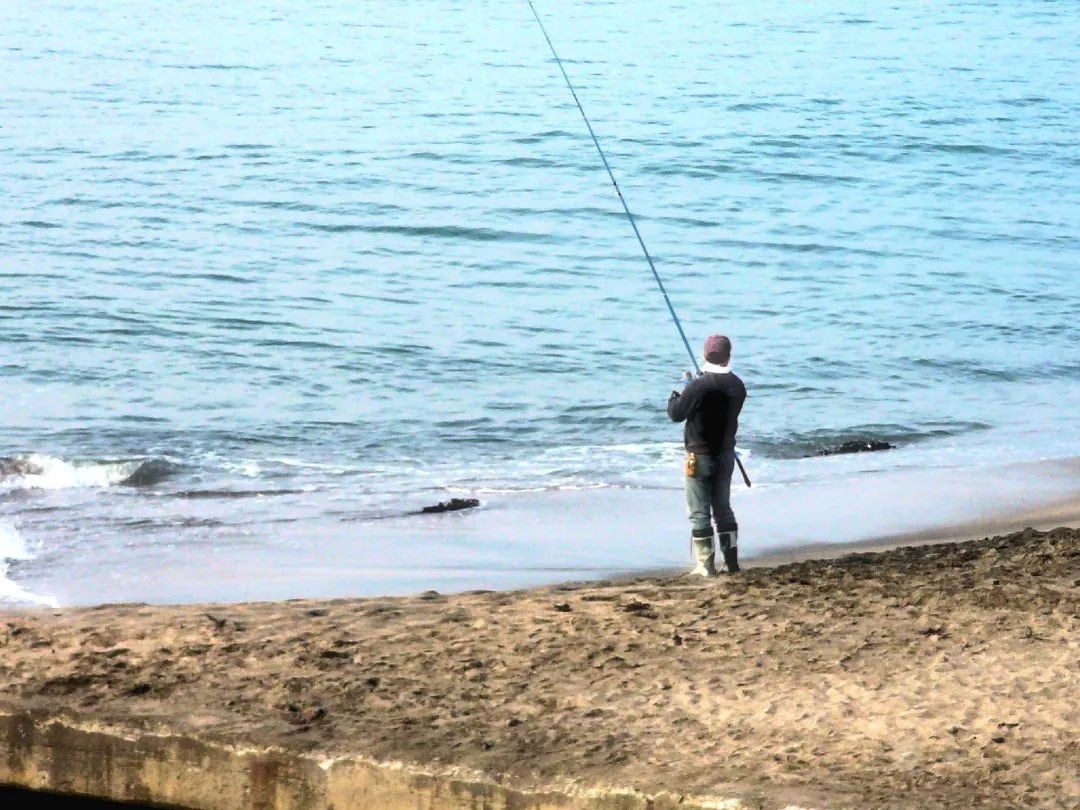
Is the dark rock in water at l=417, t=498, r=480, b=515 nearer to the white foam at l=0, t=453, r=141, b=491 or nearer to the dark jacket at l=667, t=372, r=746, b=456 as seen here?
the white foam at l=0, t=453, r=141, b=491

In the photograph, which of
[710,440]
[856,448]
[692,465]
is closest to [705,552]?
[692,465]

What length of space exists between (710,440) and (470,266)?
12.0 m

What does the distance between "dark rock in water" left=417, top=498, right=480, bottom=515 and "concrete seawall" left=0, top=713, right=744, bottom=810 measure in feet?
15.3

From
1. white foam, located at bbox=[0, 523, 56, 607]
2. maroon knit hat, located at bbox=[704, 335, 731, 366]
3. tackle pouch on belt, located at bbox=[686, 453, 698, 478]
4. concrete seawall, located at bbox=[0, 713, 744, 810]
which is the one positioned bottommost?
white foam, located at bbox=[0, 523, 56, 607]

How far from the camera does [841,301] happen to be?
1855 cm

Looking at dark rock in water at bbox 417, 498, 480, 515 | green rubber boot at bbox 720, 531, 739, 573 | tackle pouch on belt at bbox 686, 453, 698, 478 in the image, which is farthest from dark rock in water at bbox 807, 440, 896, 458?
tackle pouch on belt at bbox 686, 453, 698, 478

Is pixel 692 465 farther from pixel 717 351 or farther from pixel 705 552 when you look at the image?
pixel 717 351

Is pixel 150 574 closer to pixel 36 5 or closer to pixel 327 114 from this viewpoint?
pixel 327 114

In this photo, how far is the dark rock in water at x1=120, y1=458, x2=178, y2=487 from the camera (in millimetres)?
11609

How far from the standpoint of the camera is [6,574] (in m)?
9.21

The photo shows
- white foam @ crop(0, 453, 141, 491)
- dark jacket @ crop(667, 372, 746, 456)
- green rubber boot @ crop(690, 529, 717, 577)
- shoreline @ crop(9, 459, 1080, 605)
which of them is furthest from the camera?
white foam @ crop(0, 453, 141, 491)

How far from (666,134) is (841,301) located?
1117cm

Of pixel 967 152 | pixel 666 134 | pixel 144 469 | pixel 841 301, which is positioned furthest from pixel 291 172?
pixel 144 469

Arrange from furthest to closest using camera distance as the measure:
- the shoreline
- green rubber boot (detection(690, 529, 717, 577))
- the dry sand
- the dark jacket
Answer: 1. the shoreline
2. green rubber boot (detection(690, 529, 717, 577))
3. the dark jacket
4. the dry sand
